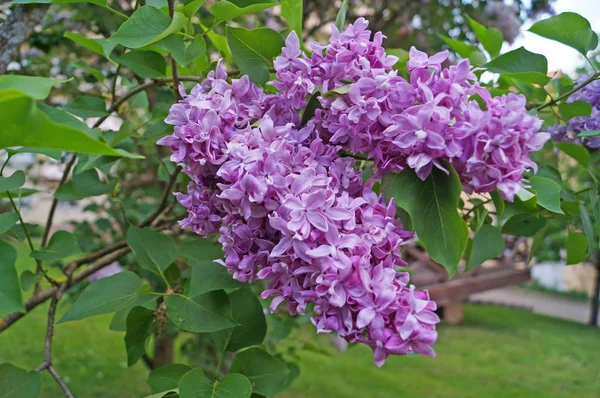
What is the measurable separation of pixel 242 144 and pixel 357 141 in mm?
138

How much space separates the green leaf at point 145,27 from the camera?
0.81 m

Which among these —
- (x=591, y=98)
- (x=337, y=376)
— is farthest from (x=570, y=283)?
(x=591, y=98)

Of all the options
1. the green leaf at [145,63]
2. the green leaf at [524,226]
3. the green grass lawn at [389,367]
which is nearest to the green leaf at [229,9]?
the green leaf at [145,63]

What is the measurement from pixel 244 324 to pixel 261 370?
0.08 m

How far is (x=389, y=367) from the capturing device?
557 cm

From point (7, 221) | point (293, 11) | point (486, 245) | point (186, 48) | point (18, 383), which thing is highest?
point (293, 11)

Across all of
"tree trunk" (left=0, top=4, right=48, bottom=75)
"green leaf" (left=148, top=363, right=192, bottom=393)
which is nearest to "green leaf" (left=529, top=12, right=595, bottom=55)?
"green leaf" (left=148, top=363, right=192, bottom=393)

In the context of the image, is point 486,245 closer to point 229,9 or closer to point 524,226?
point 524,226

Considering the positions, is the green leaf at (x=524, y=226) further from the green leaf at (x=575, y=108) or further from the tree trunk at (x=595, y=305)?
the tree trunk at (x=595, y=305)

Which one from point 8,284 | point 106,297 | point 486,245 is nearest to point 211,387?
point 106,297

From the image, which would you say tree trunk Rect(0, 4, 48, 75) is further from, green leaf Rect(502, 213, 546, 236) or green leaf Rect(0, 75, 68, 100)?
green leaf Rect(502, 213, 546, 236)

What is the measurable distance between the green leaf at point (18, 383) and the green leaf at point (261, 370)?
0.96ft

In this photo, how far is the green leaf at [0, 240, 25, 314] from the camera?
2.09 ft

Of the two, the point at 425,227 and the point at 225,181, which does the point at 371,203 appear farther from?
the point at 225,181
